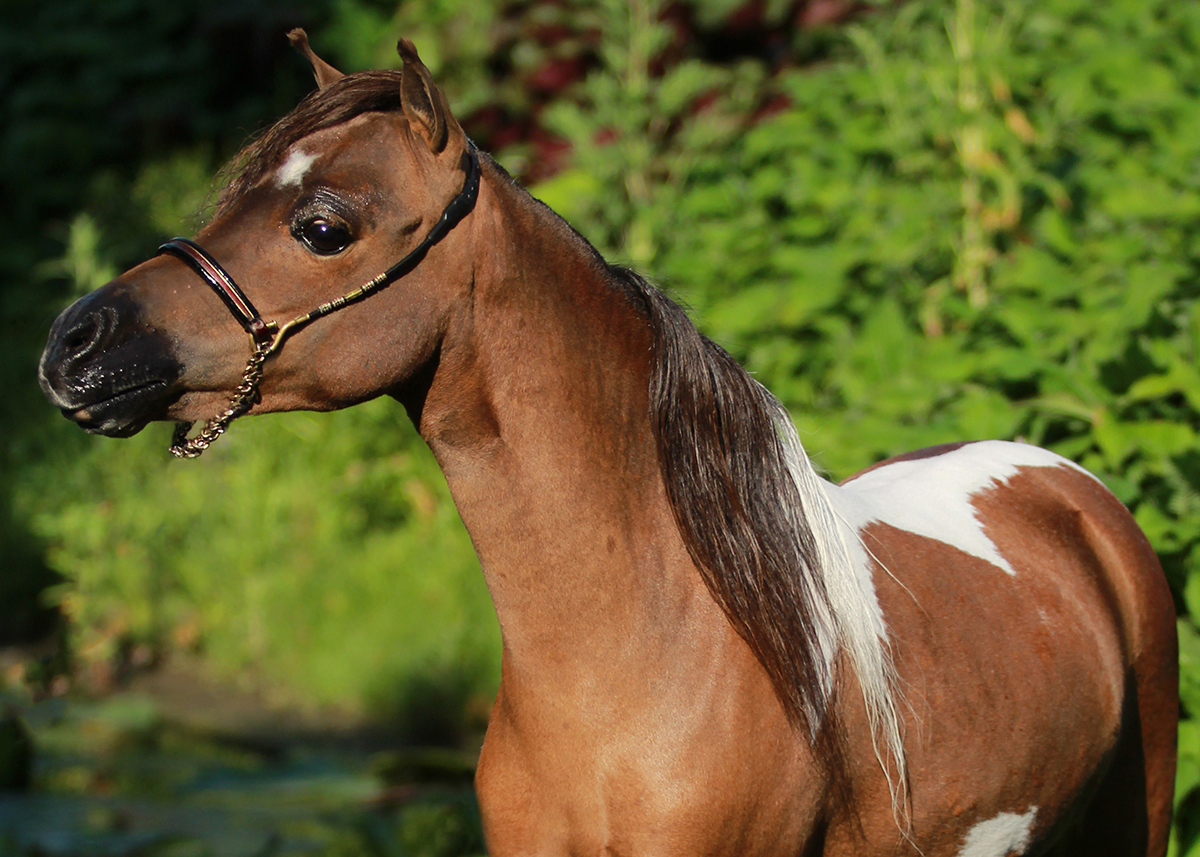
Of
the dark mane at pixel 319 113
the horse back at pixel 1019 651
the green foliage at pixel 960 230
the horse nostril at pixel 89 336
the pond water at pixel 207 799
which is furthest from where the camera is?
the pond water at pixel 207 799

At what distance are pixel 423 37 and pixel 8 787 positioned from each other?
4213 millimetres

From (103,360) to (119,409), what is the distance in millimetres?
68

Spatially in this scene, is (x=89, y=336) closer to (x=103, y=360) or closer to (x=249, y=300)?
(x=103, y=360)

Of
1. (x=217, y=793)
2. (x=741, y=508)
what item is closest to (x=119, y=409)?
(x=741, y=508)

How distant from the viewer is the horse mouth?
4.81 feet

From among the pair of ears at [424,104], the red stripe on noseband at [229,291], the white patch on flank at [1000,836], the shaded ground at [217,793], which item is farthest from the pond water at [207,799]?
the pair of ears at [424,104]

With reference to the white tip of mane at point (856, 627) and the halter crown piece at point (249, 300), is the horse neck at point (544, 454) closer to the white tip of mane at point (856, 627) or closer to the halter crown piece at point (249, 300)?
the halter crown piece at point (249, 300)

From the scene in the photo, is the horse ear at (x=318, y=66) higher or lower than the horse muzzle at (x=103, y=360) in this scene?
higher

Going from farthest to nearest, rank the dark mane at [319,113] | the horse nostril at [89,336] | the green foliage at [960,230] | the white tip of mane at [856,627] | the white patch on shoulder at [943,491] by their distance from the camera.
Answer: the green foliage at [960,230], the white patch on shoulder at [943,491], the white tip of mane at [856,627], the dark mane at [319,113], the horse nostril at [89,336]

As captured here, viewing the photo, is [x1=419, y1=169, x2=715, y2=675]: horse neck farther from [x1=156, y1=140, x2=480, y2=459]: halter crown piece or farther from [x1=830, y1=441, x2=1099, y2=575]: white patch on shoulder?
[x1=830, y1=441, x2=1099, y2=575]: white patch on shoulder

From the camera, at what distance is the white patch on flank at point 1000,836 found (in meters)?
1.88

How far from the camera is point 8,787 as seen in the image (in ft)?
11.0

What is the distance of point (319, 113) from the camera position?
1571mm

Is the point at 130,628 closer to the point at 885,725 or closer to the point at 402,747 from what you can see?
the point at 402,747
